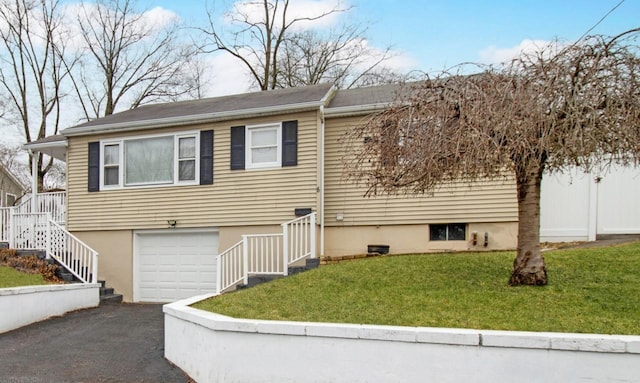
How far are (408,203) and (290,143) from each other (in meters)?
2.93

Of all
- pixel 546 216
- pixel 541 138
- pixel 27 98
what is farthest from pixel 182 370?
pixel 27 98

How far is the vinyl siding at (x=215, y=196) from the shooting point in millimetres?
10516

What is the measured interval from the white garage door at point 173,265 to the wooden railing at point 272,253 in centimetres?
171

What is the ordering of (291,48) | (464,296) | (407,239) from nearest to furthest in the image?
(464,296) < (407,239) < (291,48)

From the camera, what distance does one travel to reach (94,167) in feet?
39.9

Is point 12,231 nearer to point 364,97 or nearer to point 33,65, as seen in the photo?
point 364,97

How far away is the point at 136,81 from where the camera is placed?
2436 centimetres

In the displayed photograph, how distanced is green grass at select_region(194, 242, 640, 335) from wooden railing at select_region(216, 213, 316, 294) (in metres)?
1.19

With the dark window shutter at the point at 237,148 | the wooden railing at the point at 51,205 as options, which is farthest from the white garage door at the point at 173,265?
the wooden railing at the point at 51,205

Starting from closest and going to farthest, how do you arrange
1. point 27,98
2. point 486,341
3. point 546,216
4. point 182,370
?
point 486,341 < point 182,370 < point 546,216 < point 27,98

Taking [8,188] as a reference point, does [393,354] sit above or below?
below

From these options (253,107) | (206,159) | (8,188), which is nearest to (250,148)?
(253,107)

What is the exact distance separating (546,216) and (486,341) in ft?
23.7

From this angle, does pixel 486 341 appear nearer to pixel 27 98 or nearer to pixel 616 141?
pixel 616 141
